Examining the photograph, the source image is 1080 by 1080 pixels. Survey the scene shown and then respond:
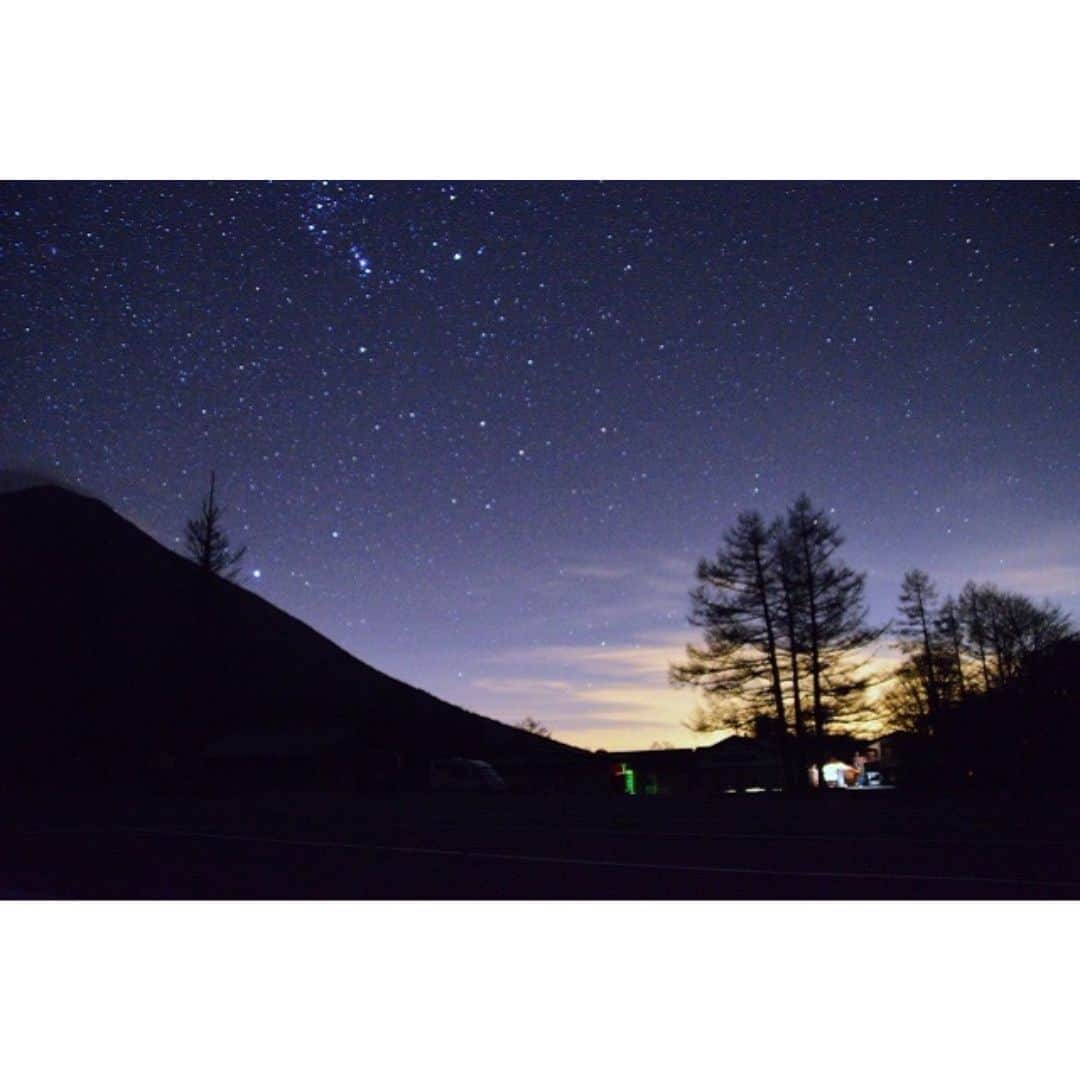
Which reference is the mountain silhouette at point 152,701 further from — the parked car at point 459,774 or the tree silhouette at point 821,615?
the tree silhouette at point 821,615

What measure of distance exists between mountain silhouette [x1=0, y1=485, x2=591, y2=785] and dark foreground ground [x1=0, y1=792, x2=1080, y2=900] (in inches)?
958

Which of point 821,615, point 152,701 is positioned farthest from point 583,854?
point 152,701

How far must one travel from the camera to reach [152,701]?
153 ft

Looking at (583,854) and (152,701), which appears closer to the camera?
(583,854)

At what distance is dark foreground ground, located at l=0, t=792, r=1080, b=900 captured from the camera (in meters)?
7.84

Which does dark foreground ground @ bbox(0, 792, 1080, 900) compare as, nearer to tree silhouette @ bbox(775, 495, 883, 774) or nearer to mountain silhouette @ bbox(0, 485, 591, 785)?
tree silhouette @ bbox(775, 495, 883, 774)

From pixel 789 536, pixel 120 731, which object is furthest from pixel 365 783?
pixel 789 536

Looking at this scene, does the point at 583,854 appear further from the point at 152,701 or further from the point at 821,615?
the point at 152,701

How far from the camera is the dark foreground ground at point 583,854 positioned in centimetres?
784

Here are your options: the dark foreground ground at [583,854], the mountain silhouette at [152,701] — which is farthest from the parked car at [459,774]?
the dark foreground ground at [583,854]

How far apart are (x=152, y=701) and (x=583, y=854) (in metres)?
A: 41.6

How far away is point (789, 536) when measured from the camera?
27047 millimetres

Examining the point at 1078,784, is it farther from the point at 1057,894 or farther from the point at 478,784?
the point at 478,784

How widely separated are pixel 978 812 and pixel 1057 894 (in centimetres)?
823
